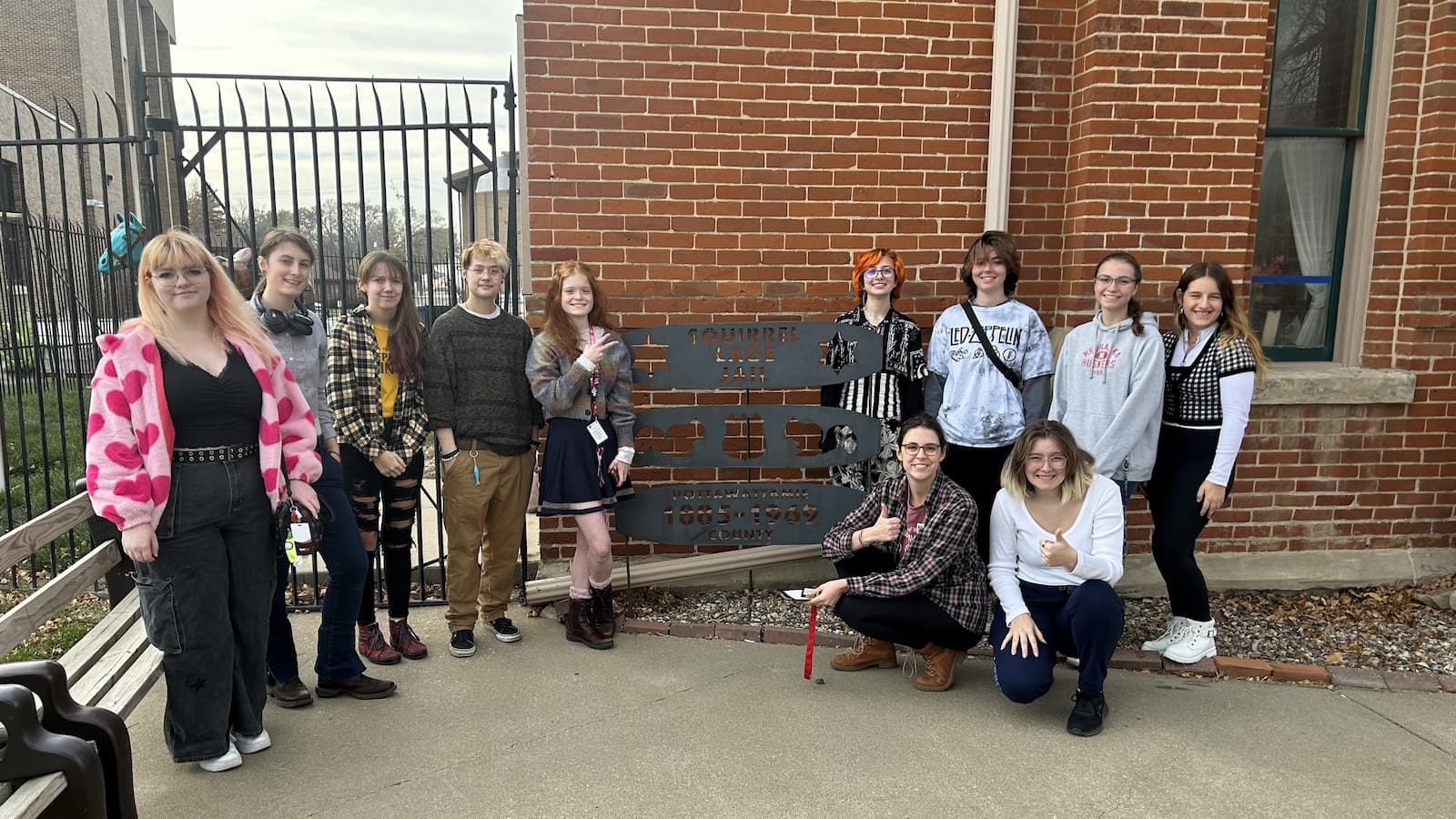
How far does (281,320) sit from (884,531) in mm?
2473

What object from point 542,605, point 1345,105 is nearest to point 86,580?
point 542,605

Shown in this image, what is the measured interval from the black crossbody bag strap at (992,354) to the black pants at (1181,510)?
66 cm

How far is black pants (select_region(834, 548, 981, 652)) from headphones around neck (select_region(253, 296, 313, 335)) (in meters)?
2.36

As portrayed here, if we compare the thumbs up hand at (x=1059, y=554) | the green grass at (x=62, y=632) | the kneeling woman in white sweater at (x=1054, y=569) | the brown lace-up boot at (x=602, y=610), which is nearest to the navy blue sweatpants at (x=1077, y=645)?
the kneeling woman in white sweater at (x=1054, y=569)

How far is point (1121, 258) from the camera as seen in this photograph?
3924mm

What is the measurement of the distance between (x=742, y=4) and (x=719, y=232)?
3.76 ft

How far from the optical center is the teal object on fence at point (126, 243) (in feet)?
13.4

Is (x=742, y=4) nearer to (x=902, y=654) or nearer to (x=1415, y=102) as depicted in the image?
(x=902, y=654)

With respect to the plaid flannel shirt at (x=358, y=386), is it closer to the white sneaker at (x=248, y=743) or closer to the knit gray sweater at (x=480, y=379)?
the knit gray sweater at (x=480, y=379)

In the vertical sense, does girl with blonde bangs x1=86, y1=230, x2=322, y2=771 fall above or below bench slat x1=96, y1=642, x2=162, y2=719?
above

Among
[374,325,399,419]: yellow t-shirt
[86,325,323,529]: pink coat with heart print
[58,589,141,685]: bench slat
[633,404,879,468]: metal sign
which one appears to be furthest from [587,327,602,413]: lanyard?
[58,589,141,685]: bench slat

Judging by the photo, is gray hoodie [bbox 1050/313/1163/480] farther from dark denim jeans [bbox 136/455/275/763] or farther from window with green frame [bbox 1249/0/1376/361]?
dark denim jeans [bbox 136/455/275/763]

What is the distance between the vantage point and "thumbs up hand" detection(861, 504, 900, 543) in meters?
3.71

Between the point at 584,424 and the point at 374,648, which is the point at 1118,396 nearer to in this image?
the point at 584,424
